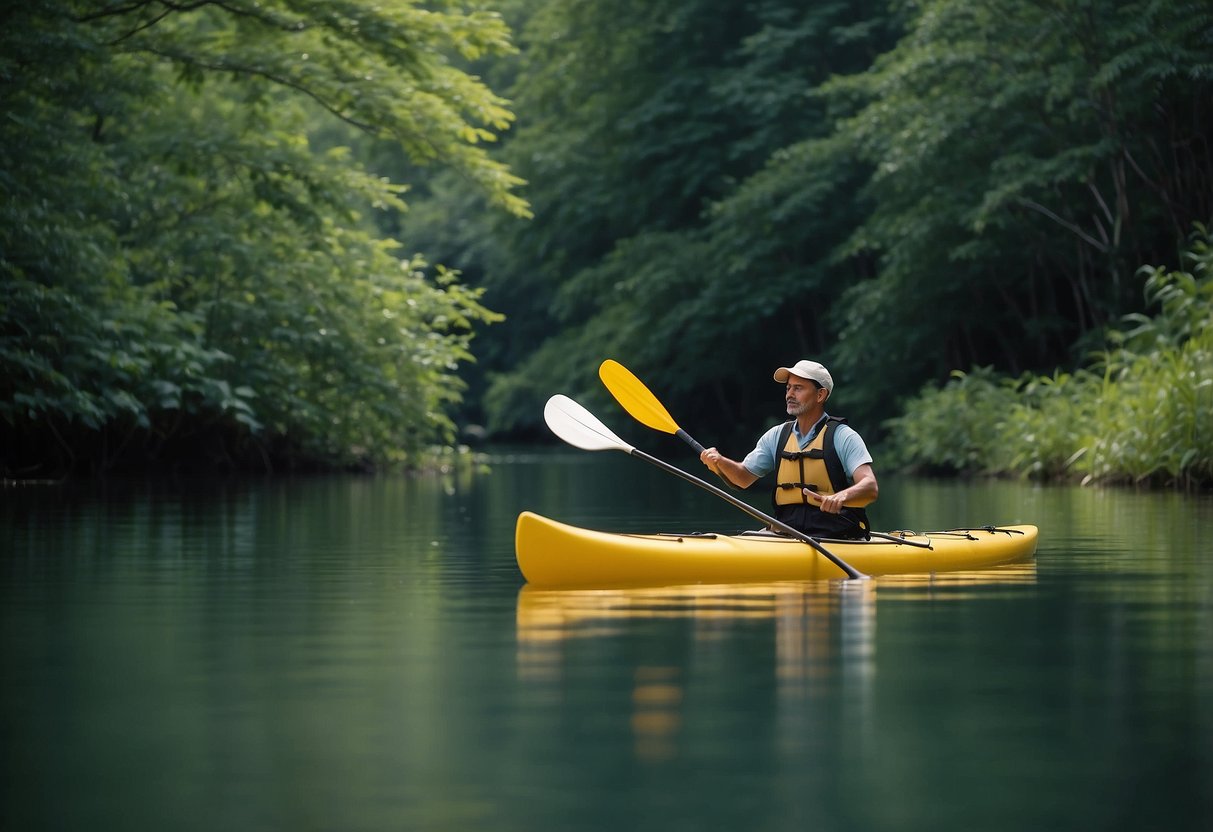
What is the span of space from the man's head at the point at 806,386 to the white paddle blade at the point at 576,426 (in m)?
1.10

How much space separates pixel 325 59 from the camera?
66.1 ft

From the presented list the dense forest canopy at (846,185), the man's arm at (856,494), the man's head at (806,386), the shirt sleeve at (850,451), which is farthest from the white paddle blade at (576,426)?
the dense forest canopy at (846,185)

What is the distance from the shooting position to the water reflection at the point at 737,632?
4855 mm

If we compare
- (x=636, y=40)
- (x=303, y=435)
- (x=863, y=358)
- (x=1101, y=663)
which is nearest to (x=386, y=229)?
(x=636, y=40)

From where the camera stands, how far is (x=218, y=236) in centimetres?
2059

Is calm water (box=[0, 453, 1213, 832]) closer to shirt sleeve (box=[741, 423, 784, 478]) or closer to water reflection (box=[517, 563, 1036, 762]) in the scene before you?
water reflection (box=[517, 563, 1036, 762])

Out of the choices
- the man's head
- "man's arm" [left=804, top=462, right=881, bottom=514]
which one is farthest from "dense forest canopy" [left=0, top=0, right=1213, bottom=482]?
"man's arm" [left=804, top=462, right=881, bottom=514]

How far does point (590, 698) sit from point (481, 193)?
2145 centimetres

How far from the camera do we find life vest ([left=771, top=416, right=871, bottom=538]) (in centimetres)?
903

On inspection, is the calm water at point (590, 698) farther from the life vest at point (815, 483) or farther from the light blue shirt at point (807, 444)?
the light blue shirt at point (807, 444)

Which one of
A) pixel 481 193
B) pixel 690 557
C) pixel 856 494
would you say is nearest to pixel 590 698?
pixel 690 557

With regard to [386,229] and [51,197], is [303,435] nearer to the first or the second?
[51,197]

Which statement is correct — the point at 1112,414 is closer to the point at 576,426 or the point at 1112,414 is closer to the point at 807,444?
the point at 576,426

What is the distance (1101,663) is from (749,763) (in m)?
1.93
